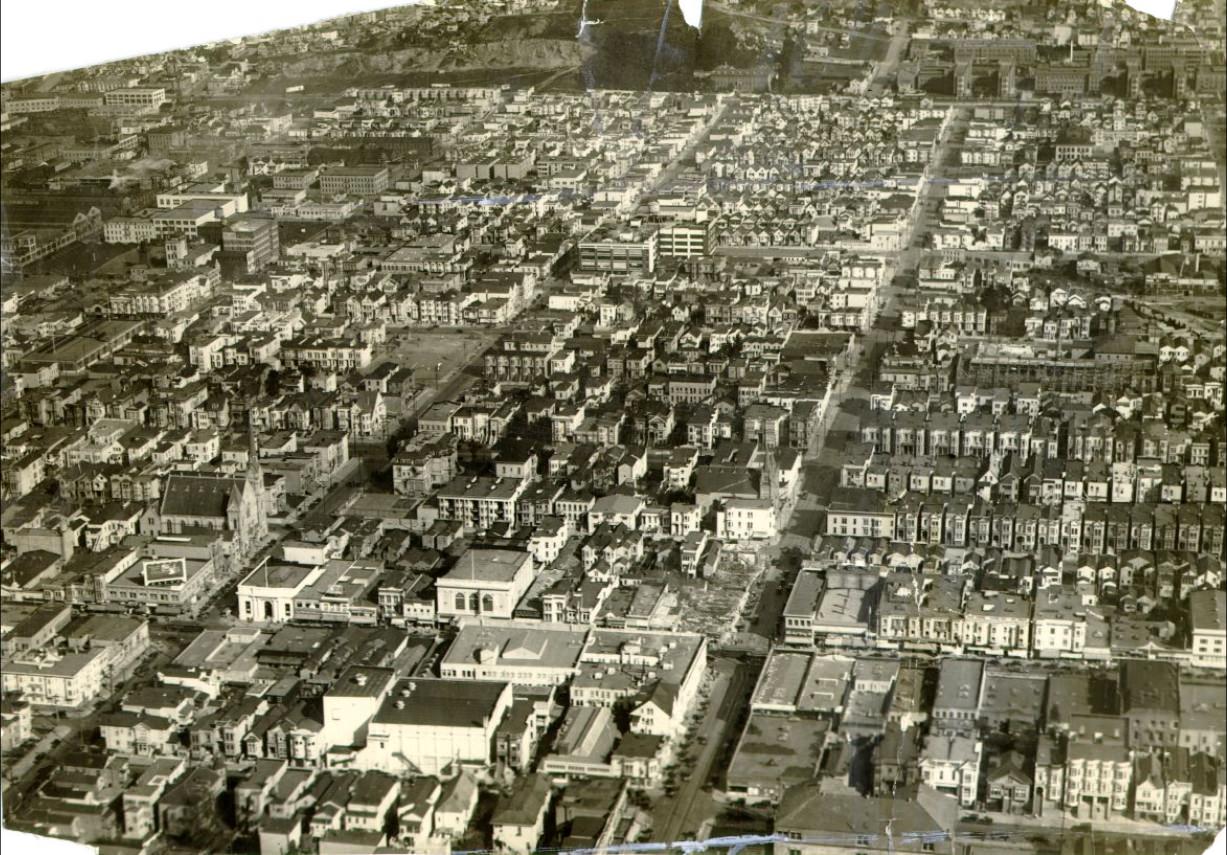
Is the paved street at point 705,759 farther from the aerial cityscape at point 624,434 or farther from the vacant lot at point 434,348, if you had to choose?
Answer: the vacant lot at point 434,348

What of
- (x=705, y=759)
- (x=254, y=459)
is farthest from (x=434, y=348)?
(x=705, y=759)

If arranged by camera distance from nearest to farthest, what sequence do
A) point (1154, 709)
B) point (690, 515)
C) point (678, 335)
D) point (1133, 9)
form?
point (1154, 709) < point (1133, 9) < point (690, 515) < point (678, 335)

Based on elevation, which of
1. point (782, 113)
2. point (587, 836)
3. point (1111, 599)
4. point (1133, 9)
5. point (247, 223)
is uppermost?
point (1133, 9)

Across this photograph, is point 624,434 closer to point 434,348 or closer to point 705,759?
point 434,348

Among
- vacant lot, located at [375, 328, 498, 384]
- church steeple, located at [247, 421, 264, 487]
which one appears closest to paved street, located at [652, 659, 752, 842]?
church steeple, located at [247, 421, 264, 487]

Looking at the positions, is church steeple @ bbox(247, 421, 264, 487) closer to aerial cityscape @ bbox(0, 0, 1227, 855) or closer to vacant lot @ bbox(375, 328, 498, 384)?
aerial cityscape @ bbox(0, 0, 1227, 855)

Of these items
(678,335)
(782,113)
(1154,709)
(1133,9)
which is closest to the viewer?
(1154,709)

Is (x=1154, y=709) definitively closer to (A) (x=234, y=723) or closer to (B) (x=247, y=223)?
(A) (x=234, y=723)

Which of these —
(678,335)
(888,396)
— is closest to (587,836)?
(888,396)
